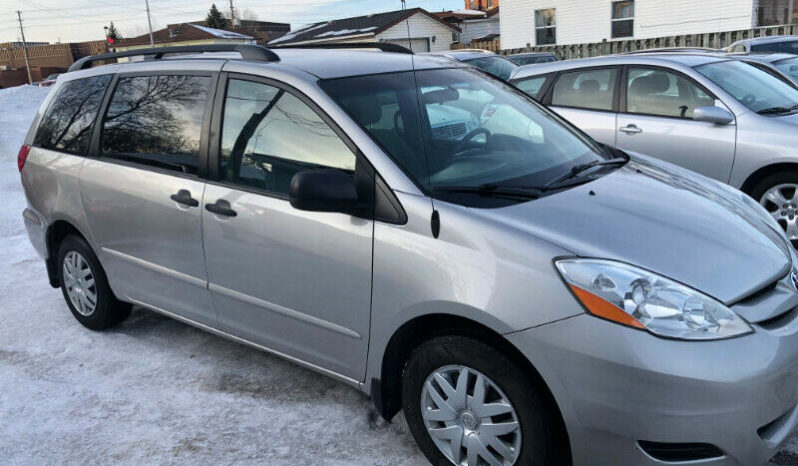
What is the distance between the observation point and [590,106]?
677 cm

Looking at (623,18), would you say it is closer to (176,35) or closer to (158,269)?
(158,269)

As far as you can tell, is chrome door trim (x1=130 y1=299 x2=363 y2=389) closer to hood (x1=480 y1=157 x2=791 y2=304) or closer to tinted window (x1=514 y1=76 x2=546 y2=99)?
hood (x1=480 y1=157 x2=791 y2=304)

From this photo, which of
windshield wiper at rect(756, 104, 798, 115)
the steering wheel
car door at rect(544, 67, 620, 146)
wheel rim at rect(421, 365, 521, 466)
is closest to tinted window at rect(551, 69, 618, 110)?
car door at rect(544, 67, 620, 146)

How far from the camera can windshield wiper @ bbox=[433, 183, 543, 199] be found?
2.87 m

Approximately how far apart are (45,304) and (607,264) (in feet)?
14.5

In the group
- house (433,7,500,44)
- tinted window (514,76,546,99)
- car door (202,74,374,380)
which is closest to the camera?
car door (202,74,374,380)

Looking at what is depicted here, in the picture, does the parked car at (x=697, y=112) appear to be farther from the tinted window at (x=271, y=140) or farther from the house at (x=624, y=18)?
the house at (x=624, y=18)

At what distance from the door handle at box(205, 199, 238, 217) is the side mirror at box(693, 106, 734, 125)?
13.4ft

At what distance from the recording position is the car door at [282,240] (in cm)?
301

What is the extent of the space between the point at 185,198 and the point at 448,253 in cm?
159

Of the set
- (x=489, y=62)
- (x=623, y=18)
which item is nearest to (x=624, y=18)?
(x=623, y=18)

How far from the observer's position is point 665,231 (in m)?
2.69

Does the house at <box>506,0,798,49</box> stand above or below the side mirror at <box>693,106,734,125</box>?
above

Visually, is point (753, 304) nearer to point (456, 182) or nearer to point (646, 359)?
point (646, 359)
